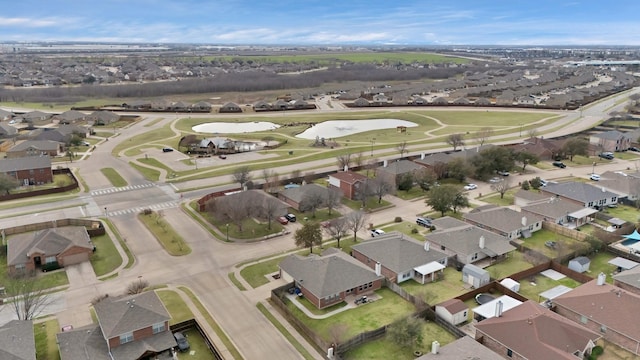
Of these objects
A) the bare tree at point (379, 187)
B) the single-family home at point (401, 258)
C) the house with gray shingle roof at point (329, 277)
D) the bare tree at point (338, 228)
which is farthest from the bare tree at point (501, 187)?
the house with gray shingle roof at point (329, 277)

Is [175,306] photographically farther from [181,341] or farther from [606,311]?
[606,311]

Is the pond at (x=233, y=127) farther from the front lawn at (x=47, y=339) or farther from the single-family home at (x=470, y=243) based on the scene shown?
the front lawn at (x=47, y=339)

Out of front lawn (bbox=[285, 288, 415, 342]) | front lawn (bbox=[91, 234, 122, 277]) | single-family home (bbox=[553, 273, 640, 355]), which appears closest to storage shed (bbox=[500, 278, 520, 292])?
single-family home (bbox=[553, 273, 640, 355])

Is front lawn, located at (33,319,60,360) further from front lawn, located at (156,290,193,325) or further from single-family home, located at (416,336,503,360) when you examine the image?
single-family home, located at (416,336,503,360)

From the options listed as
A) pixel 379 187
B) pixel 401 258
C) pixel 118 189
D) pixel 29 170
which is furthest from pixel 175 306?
pixel 29 170

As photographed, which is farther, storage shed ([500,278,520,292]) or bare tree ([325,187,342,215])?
bare tree ([325,187,342,215])

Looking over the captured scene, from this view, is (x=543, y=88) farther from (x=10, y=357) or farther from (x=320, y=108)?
(x=10, y=357)
